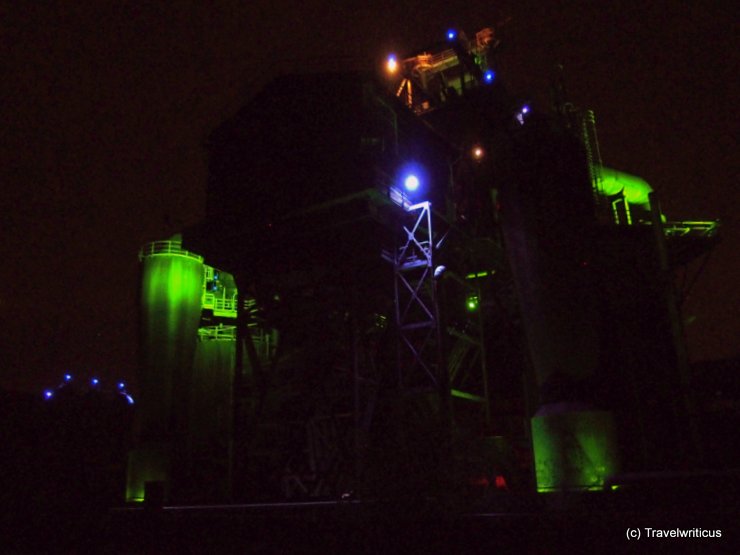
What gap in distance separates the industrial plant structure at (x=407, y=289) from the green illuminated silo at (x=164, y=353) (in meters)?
0.10

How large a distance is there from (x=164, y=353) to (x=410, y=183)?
15139mm

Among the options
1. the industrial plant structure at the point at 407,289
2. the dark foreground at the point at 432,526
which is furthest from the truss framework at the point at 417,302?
the dark foreground at the point at 432,526

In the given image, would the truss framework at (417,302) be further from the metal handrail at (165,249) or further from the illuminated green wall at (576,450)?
the metal handrail at (165,249)

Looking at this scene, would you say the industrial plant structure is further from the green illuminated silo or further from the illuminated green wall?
the illuminated green wall

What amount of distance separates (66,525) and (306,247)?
43.2ft

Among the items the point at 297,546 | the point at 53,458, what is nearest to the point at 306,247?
the point at 297,546

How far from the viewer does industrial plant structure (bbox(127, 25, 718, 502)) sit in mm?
21266

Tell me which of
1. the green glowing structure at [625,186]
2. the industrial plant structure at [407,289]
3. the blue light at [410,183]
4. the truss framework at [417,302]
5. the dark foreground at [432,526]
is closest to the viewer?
the dark foreground at [432,526]

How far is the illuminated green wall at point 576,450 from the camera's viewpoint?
1645cm

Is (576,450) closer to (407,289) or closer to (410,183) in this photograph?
(407,289)

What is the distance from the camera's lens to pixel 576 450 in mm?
16719

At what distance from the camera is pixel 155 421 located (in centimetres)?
2744

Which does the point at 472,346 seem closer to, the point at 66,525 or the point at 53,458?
the point at 66,525

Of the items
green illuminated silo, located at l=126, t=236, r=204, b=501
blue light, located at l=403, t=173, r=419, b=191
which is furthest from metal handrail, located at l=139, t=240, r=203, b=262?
blue light, located at l=403, t=173, r=419, b=191
